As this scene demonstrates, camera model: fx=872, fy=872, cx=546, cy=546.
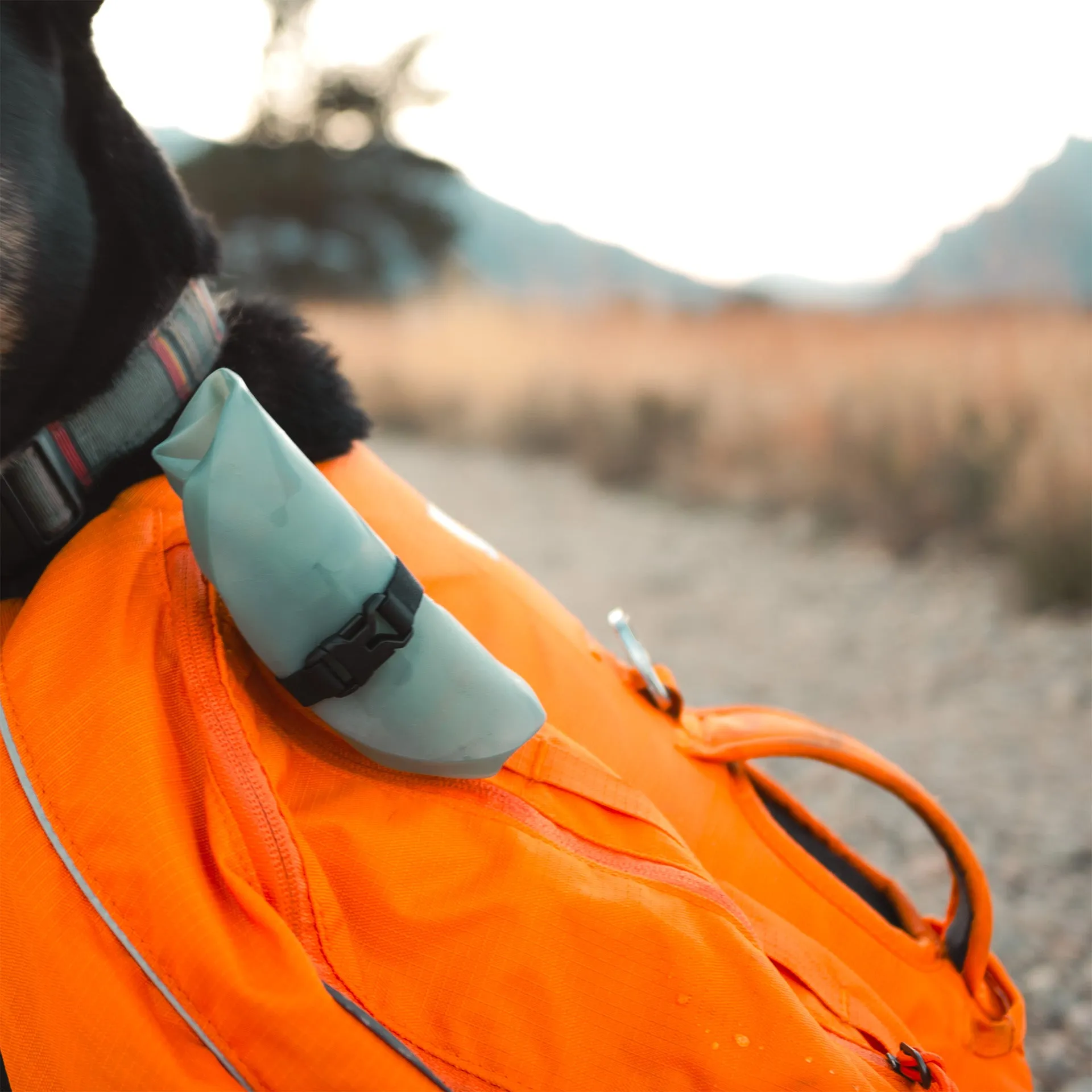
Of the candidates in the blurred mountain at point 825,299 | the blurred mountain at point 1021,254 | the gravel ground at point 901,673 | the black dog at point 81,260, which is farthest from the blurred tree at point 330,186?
the black dog at point 81,260

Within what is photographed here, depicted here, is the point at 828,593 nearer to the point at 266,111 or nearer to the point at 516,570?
the point at 516,570

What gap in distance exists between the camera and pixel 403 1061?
0.70 metres

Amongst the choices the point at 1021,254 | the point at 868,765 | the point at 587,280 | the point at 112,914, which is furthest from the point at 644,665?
the point at 587,280

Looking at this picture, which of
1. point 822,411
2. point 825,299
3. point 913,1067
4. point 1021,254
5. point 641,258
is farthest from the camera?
point 641,258

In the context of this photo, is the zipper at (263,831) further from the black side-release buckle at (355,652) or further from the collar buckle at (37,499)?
the collar buckle at (37,499)

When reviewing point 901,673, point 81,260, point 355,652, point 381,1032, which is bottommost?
point 901,673

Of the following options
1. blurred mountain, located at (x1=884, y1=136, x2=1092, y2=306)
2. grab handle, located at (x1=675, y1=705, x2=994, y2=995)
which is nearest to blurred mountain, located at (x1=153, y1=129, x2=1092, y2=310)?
blurred mountain, located at (x1=884, y1=136, x2=1092, y2=306)

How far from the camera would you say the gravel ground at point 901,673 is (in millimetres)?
1996

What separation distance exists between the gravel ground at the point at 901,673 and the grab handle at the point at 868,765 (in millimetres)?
680

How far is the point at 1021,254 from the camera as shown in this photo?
20.9 feet

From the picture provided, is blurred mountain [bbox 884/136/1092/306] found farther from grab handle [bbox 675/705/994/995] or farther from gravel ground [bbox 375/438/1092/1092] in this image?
grab handle [bbox 675/705/994/995]

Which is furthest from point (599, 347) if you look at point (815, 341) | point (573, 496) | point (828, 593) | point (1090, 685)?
point (1090, 685)

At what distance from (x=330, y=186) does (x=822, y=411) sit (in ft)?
54.9

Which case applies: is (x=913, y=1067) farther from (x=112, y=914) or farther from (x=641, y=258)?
(x=641, y=258)
